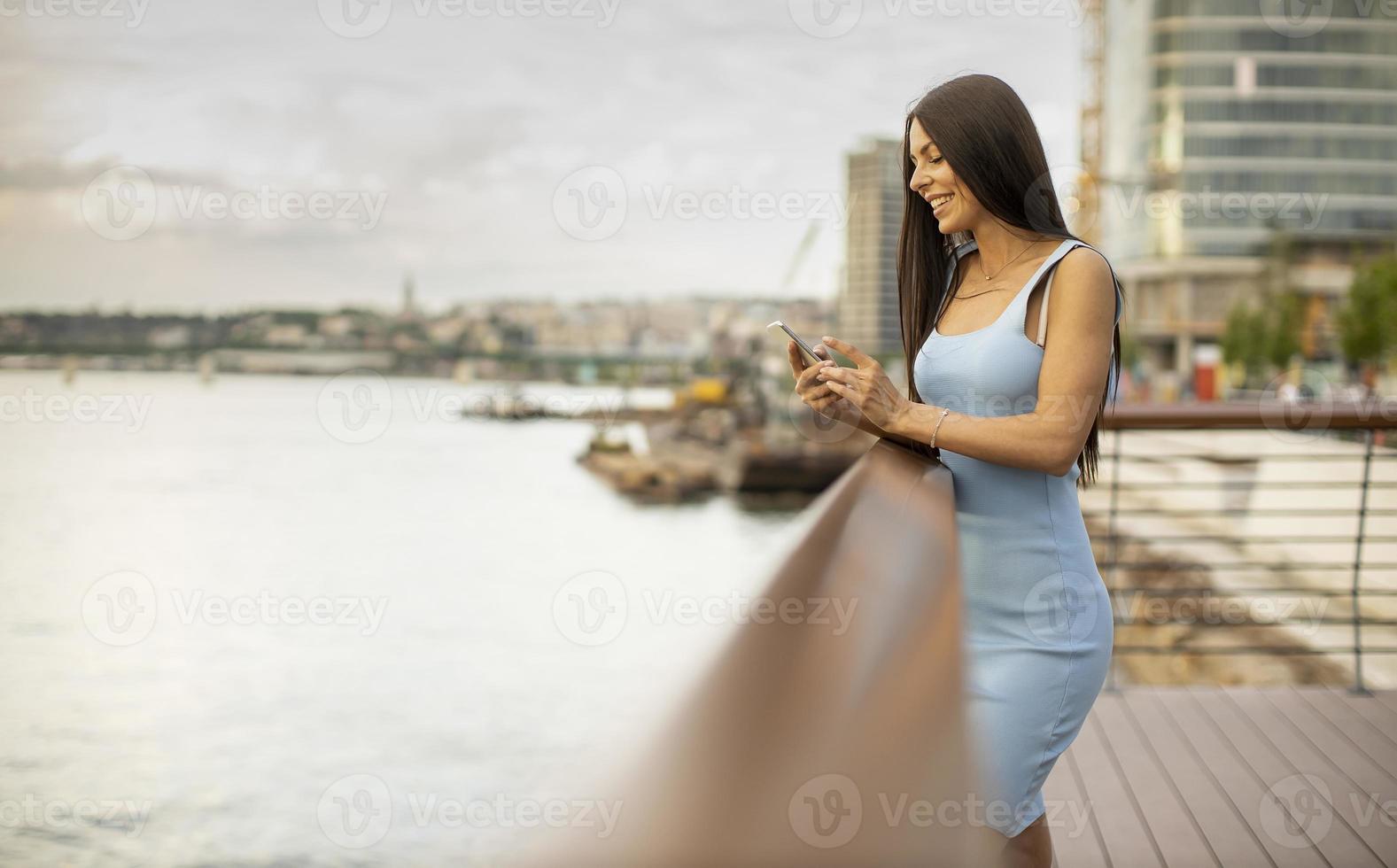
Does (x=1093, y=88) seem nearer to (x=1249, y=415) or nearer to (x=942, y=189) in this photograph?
(x=1249, y=415)

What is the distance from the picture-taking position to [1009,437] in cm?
112

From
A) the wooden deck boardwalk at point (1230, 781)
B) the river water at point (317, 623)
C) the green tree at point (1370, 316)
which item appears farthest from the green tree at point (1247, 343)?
the wooden deck boardwalk at point (1230, 781)

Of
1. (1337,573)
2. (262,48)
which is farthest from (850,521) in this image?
(262,48)

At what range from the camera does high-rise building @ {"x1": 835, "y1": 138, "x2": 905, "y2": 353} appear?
1479mm

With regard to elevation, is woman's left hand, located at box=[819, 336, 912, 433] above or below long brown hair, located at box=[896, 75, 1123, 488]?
below

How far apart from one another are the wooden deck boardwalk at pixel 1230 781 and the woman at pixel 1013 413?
1104mm

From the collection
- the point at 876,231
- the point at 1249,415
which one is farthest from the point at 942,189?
the point at 876,231

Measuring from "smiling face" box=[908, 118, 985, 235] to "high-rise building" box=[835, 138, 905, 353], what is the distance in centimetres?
9

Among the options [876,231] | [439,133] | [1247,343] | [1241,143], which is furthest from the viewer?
[439,133]

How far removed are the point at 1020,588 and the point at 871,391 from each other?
293 mm

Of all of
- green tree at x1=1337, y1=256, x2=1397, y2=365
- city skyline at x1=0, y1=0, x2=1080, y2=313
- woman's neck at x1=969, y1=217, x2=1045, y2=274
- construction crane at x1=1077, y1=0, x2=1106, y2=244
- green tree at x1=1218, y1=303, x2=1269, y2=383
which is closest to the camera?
woman's neck at x1=969, y1=217, x2=1045, y2=274

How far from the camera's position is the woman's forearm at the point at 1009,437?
3.63 ft

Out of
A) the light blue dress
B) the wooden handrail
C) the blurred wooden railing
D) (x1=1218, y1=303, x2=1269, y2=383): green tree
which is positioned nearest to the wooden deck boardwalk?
the blurred wooden railing

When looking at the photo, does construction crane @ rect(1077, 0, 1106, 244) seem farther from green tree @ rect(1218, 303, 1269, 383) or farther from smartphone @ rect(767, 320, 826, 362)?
smartphone @ rect(767, 320, 826, 362)
